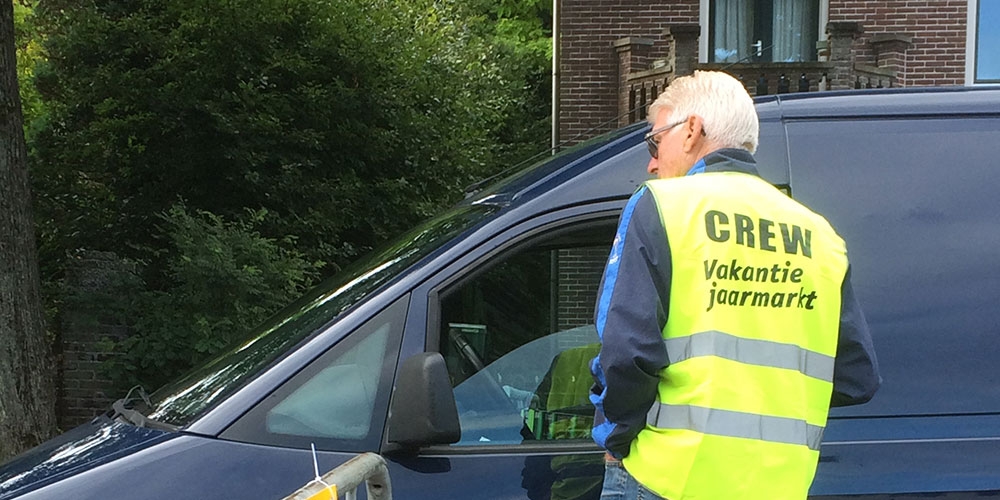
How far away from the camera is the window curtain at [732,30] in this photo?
460 inches

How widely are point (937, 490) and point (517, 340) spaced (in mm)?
1156

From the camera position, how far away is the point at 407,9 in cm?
1225

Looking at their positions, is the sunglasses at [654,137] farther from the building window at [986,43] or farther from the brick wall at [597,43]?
the building window at [986,43]

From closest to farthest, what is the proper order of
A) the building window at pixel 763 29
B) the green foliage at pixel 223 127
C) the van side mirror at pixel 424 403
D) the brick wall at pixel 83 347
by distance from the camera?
the van side mirror at pixel 424 403
the brick wall at pixel 83 347
the green foliage at pixel 223 127
the building window at pixel 763 29

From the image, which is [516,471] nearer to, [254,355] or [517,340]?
[517,340]

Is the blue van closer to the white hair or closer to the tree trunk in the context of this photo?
the white hair

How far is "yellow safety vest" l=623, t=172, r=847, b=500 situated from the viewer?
191 centimetres

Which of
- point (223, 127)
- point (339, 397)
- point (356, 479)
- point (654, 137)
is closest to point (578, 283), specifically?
point (654, 137)

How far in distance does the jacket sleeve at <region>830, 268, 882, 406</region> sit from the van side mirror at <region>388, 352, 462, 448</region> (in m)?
0.89

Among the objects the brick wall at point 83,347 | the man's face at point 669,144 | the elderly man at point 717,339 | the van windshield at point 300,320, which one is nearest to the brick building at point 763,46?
the brick wall at point 83,347

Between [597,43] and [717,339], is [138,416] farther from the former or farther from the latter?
[597,43]

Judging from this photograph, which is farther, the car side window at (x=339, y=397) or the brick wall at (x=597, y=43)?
the brick wall at (x=597, y=43)

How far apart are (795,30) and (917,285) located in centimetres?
994

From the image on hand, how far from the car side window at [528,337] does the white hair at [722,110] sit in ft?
1.87
